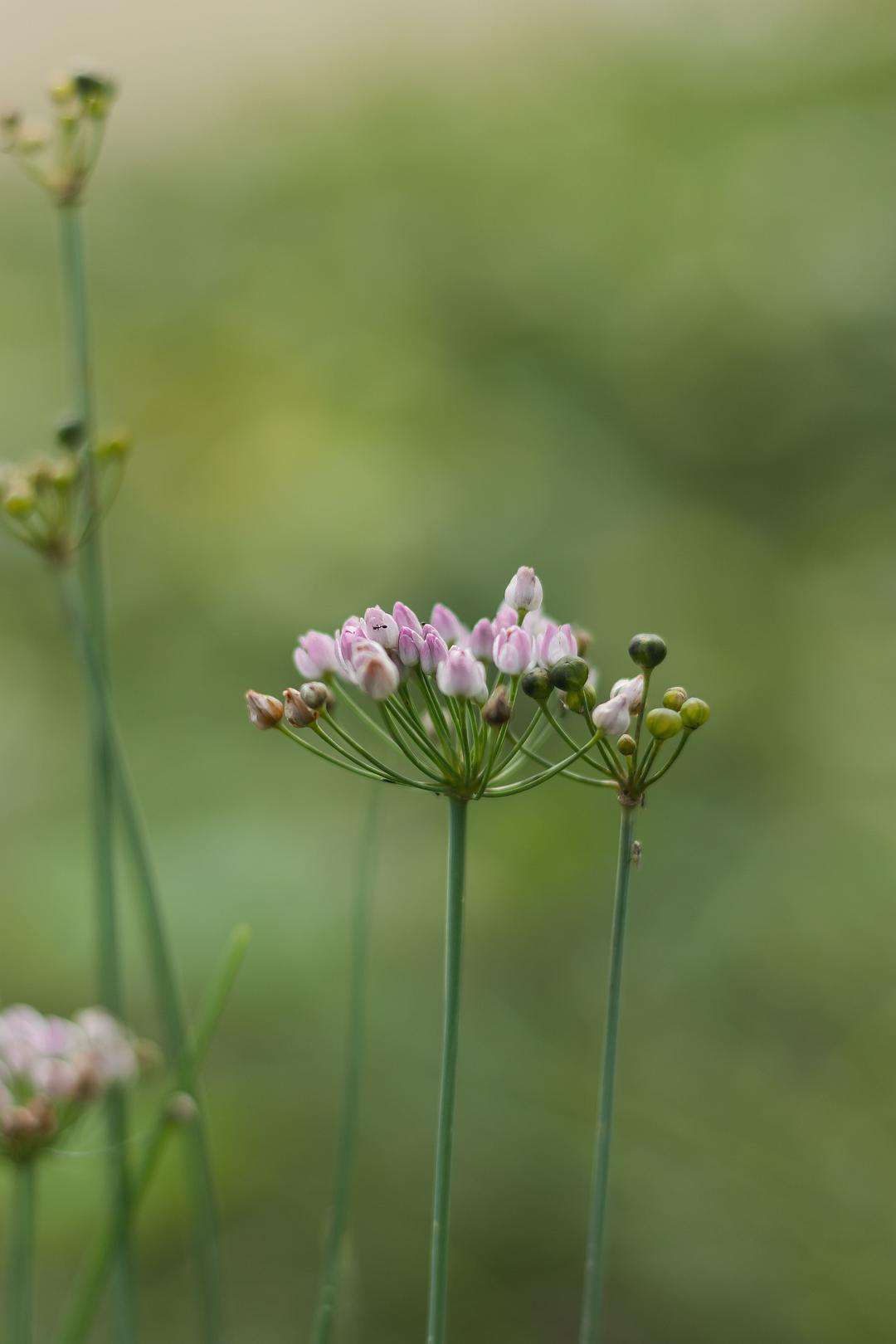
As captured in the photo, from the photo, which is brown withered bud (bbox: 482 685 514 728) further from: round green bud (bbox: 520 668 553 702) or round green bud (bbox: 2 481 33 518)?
round green bud (bbox: 2 481 33 518)

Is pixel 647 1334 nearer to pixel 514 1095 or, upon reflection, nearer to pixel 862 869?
pixel 514 1095

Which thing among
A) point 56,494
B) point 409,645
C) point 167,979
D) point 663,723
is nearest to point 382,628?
point 409,645

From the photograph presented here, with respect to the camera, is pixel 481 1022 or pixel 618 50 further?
pixel 618 50

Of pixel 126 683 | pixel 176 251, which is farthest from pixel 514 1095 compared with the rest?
pixel 176 251

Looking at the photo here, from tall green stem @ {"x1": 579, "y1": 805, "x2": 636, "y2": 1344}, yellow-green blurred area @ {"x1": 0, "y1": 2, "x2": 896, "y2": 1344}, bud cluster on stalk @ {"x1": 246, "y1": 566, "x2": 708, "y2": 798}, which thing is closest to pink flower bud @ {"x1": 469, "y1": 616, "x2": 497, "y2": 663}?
bud cluster on stalk @ {"x1": 246, "y1": 566, "x2": 708, "y2": 798}

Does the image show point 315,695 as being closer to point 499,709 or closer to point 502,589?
point 499,709

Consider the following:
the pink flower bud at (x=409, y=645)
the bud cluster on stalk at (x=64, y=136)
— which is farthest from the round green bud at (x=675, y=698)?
the bud cluster on stalk at (x=64, y=136)
